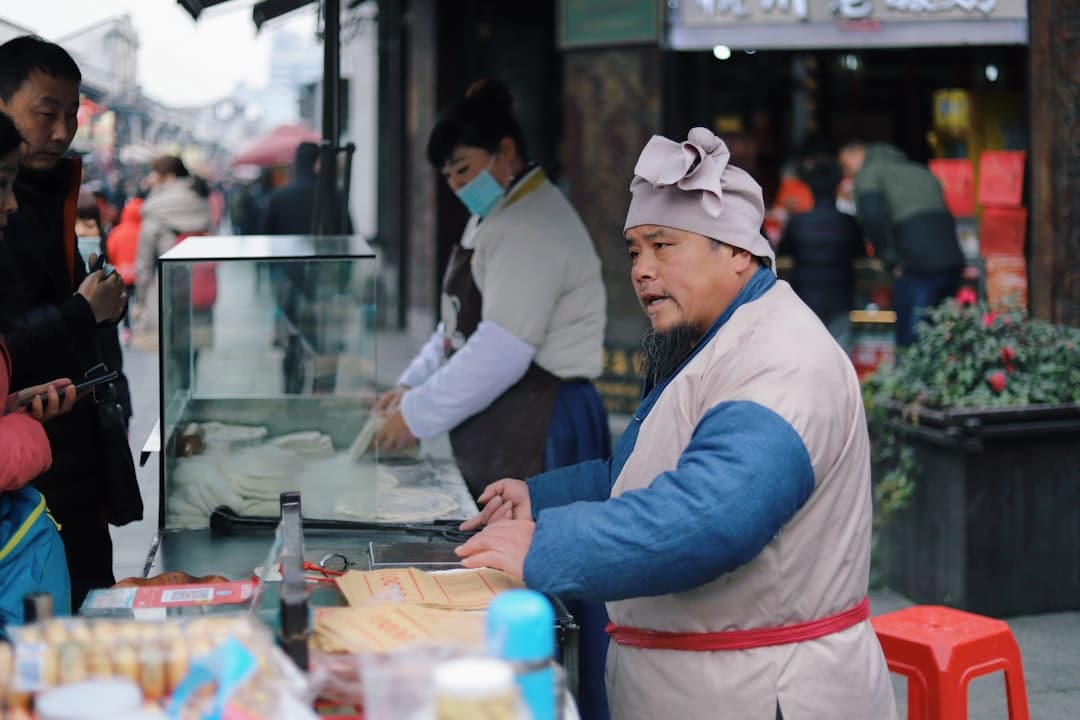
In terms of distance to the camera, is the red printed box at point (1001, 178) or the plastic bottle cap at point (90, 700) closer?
the plastic bottle cap at point (90, 700)

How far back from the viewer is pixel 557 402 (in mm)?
4586

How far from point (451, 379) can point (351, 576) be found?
188 cm

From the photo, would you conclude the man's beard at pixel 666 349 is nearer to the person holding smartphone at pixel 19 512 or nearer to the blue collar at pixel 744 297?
the blue collar at pixel 744 297

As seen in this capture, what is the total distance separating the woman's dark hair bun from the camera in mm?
4660

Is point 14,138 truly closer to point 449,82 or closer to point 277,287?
point 277,287

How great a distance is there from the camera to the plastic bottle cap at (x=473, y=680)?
1.46 m

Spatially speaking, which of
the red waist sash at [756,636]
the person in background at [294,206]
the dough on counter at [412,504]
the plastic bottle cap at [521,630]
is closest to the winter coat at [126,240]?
the person in background at [294,206]

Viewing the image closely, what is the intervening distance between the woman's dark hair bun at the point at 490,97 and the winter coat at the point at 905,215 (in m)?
4.77

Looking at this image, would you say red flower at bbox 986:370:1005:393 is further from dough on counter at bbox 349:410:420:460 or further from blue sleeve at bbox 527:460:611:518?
blue sleeve at bbox 527:460:611:518

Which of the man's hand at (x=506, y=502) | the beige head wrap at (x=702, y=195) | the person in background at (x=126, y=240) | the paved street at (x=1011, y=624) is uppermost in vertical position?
the person in background at (x=126, y=240)

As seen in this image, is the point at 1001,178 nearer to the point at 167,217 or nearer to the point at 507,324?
the point at 507,324

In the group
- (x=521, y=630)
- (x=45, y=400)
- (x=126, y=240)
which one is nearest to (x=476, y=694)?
(x=521, y=630)

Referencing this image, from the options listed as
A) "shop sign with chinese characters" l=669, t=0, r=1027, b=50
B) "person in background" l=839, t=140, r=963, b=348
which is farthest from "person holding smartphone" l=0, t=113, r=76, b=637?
"person in background" l=839, t=140, r=963, b=348

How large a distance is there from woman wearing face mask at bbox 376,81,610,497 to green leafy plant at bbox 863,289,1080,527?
1594 mm
